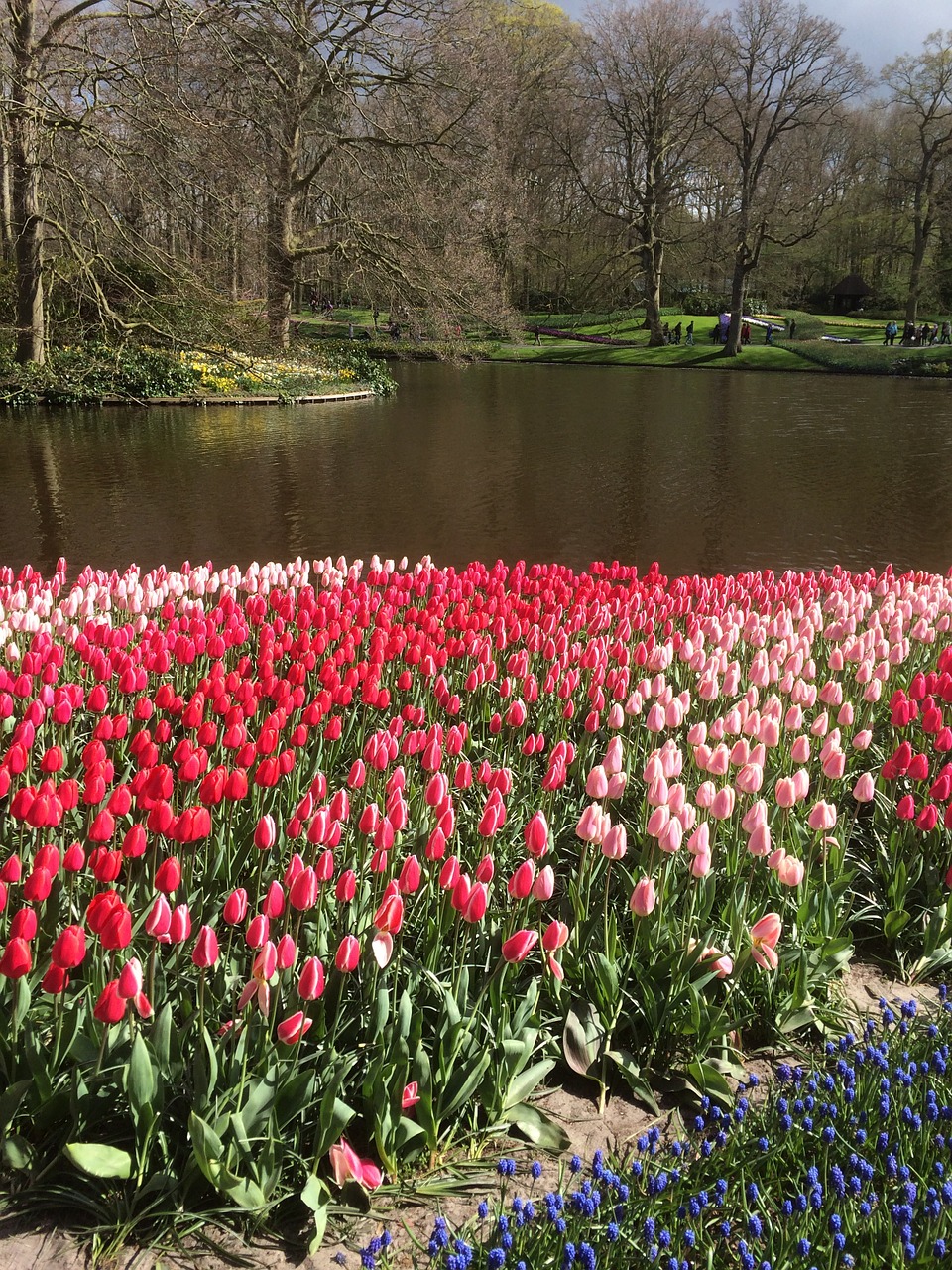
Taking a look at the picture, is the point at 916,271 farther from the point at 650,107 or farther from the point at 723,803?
the point at 723,803

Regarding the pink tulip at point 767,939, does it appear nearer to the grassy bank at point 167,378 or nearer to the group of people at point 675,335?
the grassy bank at point 167,378

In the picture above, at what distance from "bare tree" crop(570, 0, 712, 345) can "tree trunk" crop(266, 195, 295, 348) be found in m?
21.7

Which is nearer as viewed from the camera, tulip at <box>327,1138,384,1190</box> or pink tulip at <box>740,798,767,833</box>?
tulip at <box>327,1138,384,1190</box>

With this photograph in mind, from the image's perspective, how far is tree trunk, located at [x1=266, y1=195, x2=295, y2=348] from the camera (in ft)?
96.9

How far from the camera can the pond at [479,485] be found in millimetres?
12086

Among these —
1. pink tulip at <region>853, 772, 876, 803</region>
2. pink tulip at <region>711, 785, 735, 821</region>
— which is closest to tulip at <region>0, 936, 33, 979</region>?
pink tulip at <region>711, 785, 735, 821</region>

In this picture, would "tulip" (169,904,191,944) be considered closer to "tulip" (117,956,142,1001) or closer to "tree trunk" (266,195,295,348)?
"tulip" (117,956,142,1001)

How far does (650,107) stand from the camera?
4894 cm

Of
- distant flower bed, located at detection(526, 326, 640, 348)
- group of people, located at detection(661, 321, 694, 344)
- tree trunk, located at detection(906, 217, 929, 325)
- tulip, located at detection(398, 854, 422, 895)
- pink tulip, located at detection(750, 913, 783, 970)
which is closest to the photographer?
tulip, located at detection(398, 854, 422, 895)

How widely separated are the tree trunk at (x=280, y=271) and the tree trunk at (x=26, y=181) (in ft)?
27.1

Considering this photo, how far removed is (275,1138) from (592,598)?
181 inches

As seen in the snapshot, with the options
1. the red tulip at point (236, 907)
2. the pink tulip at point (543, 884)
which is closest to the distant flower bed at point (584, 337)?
the pink tulip at point (543, 884)

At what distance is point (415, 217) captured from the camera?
28.3 meters

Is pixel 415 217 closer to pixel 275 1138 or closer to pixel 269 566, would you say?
pixel 269 566
